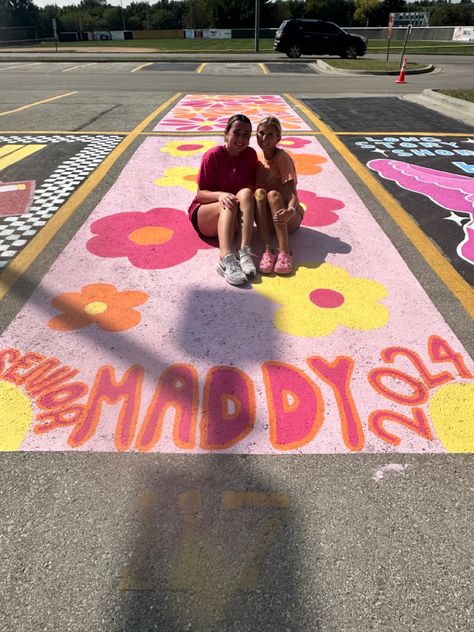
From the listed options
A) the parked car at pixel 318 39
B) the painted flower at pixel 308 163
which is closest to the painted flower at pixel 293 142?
the painted flower at pixel 308 163

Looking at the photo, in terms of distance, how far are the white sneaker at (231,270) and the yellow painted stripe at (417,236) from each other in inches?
61.0

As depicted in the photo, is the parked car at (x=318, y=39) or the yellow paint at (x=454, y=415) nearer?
the yellow paint at (x=454, y=415)

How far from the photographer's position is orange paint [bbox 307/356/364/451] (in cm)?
213

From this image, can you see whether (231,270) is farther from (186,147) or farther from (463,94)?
(463,94)

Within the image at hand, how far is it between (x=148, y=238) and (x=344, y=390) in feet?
8.00

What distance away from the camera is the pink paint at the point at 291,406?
2135 millimetres

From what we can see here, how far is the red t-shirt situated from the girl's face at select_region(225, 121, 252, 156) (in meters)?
0.09

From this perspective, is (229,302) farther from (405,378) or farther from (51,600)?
(51,600)

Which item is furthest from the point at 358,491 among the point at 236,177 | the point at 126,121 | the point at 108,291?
the point at 126,121

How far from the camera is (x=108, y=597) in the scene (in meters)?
1.53

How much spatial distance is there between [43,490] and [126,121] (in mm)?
8087

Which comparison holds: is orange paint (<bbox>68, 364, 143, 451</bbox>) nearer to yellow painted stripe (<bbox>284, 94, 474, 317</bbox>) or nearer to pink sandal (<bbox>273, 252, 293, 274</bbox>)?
pink sandal (<bbox>273, 252, 293, 274</bbox>)

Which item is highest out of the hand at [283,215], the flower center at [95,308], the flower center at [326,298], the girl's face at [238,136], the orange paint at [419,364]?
the girl's face at [238,136]

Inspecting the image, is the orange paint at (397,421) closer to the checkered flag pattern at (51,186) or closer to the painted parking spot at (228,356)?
the painted parking spot at (228,356)
